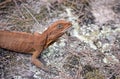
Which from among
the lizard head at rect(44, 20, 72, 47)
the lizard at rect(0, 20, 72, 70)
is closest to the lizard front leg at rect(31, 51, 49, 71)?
the lizard at rect(0, 20, 72, 70)

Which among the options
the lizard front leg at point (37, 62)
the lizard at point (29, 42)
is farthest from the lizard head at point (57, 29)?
the lizard front leg at point (37, 62)

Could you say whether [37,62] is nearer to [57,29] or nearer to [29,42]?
[29,42]


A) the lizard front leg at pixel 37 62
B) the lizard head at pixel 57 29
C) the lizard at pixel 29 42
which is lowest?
the lizard front leg at pixel 37 62

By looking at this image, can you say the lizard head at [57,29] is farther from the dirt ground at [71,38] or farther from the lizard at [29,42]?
the dirt ground at [71,38]

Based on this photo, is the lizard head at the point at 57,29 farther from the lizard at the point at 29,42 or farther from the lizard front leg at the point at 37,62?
A: the lizard front leg at the point at 37,62

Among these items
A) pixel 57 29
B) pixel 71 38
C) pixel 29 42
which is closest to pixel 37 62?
pixel 29 42

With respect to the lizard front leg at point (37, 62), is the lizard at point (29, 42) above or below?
above

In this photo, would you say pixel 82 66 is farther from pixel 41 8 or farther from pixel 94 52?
pixel 41 8

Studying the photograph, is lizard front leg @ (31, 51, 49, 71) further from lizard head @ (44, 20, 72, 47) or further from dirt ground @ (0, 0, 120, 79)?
lizard head @ (44, 20, 72, 47)
